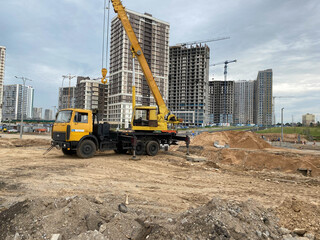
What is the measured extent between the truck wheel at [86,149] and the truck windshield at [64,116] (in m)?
1.60

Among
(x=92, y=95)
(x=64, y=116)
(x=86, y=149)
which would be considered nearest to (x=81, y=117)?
(x=64, y=116)

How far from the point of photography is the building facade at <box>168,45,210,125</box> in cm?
12356

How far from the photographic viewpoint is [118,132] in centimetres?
1483

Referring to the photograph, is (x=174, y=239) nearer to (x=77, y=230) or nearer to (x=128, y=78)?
(x=77, y=230)

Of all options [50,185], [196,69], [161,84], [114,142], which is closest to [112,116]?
[161,84]

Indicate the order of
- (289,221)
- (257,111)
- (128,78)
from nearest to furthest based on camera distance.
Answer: (289,221), (128,78), (257,111)

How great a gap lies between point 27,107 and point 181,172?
5631 inches

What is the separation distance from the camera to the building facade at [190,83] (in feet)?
405

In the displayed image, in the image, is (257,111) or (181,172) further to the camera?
(257,111)

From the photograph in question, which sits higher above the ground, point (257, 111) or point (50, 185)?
point (257, 111)

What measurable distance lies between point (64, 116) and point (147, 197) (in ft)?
28.1

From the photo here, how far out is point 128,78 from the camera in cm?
9306

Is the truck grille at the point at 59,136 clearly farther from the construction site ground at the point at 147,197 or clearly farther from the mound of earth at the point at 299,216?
the mound of earth at the point at 299,216

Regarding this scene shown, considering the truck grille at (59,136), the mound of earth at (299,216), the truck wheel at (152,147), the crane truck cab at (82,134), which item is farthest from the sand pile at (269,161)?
the truck grille at (59,136)
